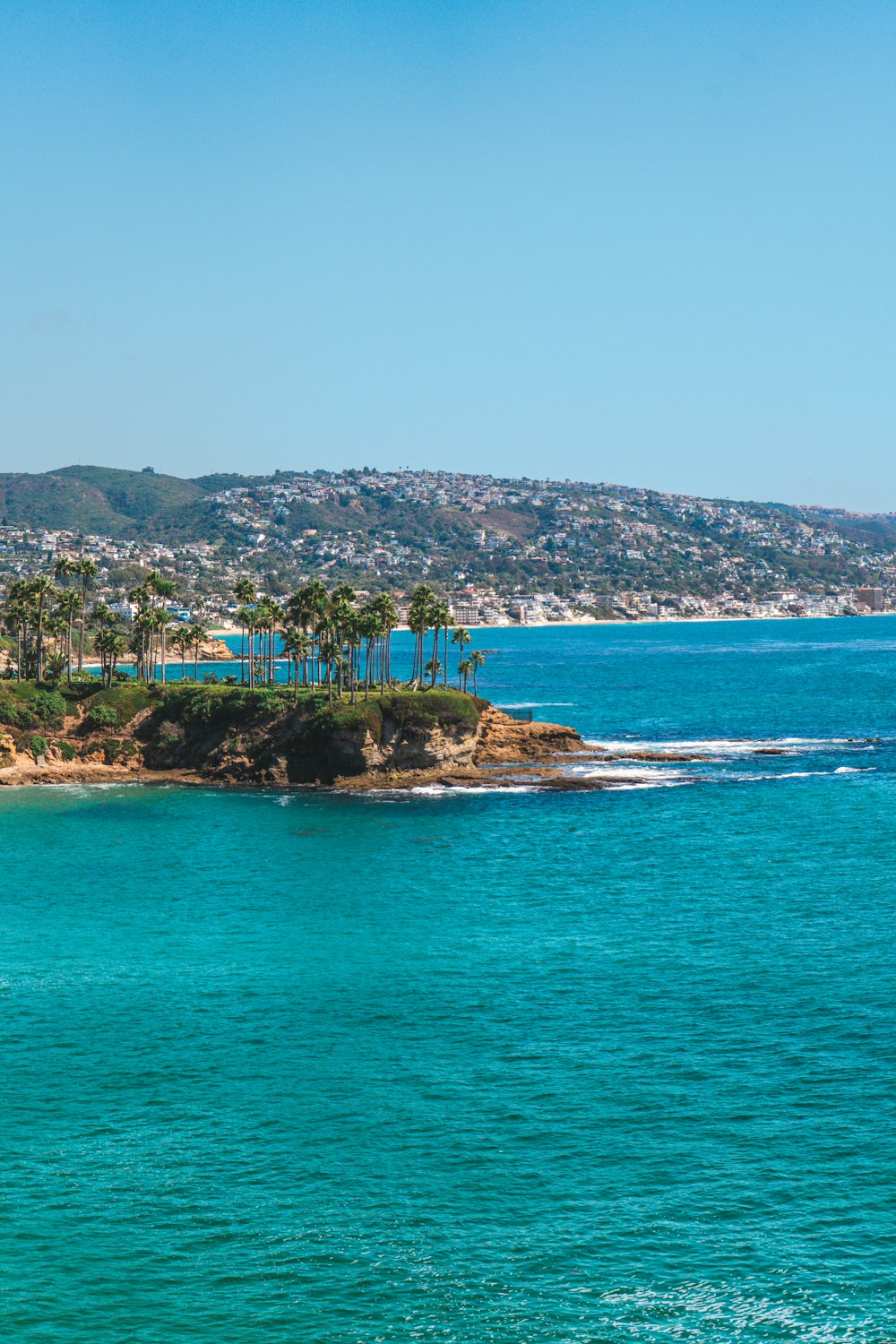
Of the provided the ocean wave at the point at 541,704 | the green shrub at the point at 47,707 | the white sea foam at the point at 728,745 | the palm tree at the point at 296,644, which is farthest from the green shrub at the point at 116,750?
the ocean wave at the point at 541,704

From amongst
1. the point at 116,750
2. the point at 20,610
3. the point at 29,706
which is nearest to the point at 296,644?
the point at 116,750

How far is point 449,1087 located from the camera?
37438 mm

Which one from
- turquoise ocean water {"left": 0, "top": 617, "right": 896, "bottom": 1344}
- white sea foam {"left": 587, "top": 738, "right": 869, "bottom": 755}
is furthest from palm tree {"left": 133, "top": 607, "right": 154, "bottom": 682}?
white sea foam {"left": 587, "top": 738, "right": 869, "bottom": 755}

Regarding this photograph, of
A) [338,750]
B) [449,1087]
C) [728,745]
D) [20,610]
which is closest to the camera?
[449,1087]

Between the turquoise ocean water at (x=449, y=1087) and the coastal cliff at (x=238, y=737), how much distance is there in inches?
748

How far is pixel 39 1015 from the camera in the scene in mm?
43969

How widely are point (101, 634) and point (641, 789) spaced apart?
47500 millimetres

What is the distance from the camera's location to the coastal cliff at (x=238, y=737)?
92.4 meters

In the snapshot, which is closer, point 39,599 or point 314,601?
point 314,601

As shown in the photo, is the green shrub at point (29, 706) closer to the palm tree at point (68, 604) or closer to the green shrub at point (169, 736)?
the palm tree at point (68, 604)

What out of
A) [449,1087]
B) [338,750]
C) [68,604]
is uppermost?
[68,604]

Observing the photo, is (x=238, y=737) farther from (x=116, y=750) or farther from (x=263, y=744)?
(x=116, y=750)

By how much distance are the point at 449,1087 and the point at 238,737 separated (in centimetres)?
6021

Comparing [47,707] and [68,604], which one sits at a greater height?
[68,604]
